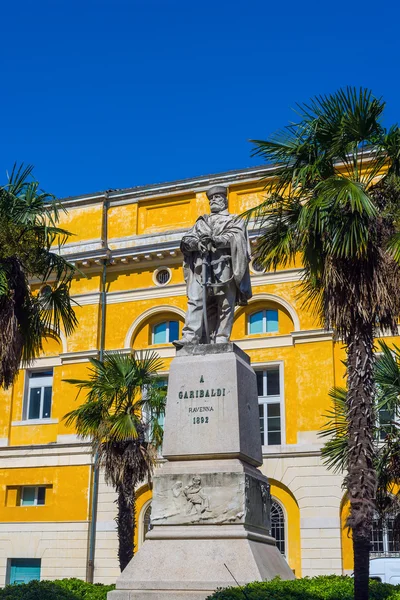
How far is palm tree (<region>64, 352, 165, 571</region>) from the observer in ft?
69.3

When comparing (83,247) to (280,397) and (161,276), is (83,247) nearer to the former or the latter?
(161,276)

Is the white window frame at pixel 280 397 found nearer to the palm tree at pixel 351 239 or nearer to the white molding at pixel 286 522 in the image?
the white molding at pixel 286 522

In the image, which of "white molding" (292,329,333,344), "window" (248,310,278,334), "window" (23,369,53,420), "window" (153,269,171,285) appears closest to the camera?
"white molding" (292,329,333,344)

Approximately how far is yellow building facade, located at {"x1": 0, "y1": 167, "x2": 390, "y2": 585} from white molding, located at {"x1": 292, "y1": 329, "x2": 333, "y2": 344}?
0.04m

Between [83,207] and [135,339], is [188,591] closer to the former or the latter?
[135,339]

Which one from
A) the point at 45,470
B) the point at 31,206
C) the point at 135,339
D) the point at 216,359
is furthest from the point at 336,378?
the point at 216,359

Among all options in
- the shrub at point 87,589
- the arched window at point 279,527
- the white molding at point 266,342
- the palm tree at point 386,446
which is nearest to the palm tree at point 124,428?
the shrub at point 87,589

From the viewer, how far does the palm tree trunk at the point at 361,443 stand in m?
13.1

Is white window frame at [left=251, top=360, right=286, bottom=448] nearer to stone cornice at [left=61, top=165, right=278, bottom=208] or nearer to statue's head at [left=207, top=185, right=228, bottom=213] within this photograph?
Result: stone cornice at [left=61, top=165, right=278, bottom=208]

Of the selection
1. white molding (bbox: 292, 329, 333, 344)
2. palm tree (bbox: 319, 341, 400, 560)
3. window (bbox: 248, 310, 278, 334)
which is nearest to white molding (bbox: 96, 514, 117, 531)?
window (bbox: 248, 310, 278, 334)

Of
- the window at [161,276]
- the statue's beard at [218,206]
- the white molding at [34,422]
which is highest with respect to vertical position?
the window at [161,276]

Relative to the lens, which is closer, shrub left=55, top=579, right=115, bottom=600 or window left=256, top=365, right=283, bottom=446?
shrub left=55, top=579, right=115, bottom=600

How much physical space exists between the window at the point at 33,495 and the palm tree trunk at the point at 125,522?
10884 mm

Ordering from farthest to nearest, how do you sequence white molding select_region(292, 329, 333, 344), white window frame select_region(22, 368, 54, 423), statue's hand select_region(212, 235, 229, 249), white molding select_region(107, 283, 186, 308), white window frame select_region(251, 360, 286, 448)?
white window frame select_region(22, 368, 54, 423)
white molding select_region(107, 283, 186, 308)
white window frame select_region(251, 360, 286, 448)
white molding select_region(292, 329, 333, 344)
statue's hand select_region(212, 235, 229, 249)
